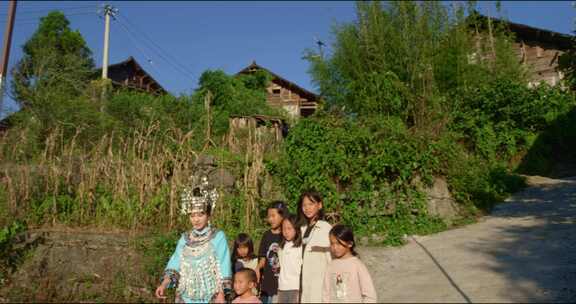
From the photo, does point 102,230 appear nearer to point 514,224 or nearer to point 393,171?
point 393,171

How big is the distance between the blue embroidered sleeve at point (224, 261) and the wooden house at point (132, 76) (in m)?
26.1

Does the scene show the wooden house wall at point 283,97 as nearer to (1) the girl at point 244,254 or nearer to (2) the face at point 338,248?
(1) the girl at point 244,254

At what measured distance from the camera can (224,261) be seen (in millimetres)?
3596

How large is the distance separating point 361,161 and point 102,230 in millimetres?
3808

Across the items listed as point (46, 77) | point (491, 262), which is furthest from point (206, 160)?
point (46, 77)

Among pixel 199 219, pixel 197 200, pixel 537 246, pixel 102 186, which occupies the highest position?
pixel 102 186

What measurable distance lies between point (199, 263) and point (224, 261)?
0.67ft

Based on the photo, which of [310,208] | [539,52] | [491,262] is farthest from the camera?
[539,52]

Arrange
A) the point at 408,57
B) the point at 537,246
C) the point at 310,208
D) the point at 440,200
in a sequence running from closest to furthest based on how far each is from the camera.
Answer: the point at 310,208, the point at 537,246, the point at 440,200, the point at 408,57

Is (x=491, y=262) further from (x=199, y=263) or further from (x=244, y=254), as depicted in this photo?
(x=199, y=263)

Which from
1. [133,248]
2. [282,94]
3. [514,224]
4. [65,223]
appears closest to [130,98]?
[65,223]

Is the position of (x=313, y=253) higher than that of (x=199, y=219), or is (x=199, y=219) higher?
(x=199, y=219)

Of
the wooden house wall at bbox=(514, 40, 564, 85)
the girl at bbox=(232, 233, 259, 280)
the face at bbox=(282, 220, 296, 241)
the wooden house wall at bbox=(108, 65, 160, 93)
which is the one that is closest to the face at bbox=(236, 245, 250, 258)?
the girl at bbox=(232, 233, 259, 280)

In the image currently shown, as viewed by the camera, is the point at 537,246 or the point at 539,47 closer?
the point at 537,246
